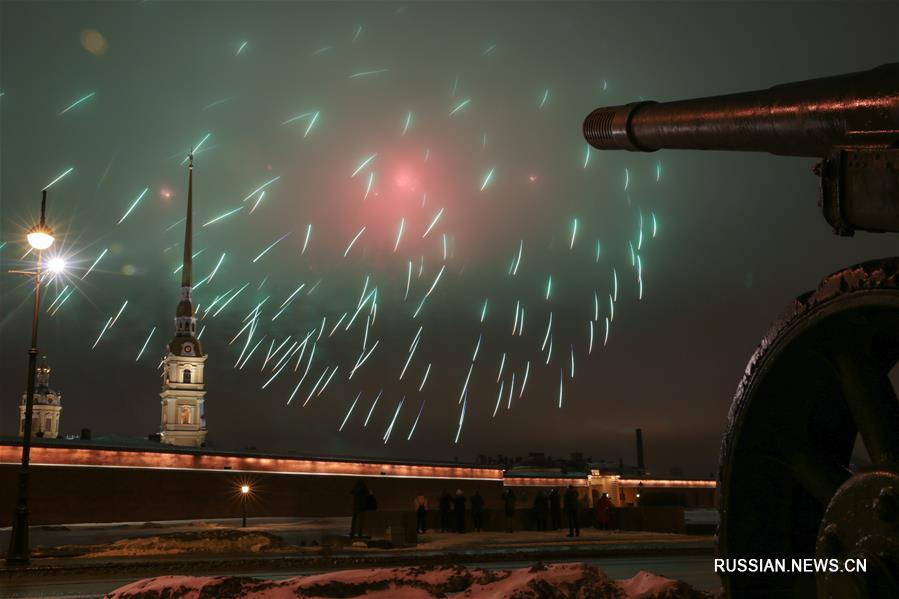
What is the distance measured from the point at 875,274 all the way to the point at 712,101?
1851 millimetres

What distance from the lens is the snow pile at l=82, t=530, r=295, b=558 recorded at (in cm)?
1694

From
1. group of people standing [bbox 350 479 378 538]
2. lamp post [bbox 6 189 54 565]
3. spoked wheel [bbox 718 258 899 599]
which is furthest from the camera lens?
group of people standing [bbox 350 479 378 538]

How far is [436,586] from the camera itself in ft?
18.5

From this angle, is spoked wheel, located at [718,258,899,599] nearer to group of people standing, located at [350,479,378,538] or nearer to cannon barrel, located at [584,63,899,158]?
cannon barrel, located at [584,63,899,158]

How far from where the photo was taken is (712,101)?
399 cm

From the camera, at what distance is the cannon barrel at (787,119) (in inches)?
107

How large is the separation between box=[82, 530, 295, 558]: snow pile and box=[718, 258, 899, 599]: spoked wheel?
1556 centimetres

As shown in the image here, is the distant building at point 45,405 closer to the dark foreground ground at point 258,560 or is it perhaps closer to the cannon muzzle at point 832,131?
the dark foreground ground at point 258,560

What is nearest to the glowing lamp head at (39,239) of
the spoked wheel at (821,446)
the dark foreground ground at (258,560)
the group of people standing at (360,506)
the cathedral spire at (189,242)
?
the dark foreground ground at (258,560)

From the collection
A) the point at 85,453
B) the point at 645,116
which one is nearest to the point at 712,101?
the point at 645,116

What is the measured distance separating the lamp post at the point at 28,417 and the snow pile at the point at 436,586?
1112cm

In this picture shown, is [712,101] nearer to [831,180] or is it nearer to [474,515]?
[831,180]

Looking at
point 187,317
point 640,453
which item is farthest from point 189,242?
point 640,453

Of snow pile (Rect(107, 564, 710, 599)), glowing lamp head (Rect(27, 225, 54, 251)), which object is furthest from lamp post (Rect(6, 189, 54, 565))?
snow pile (Rect(107, 564, 710, 599))
